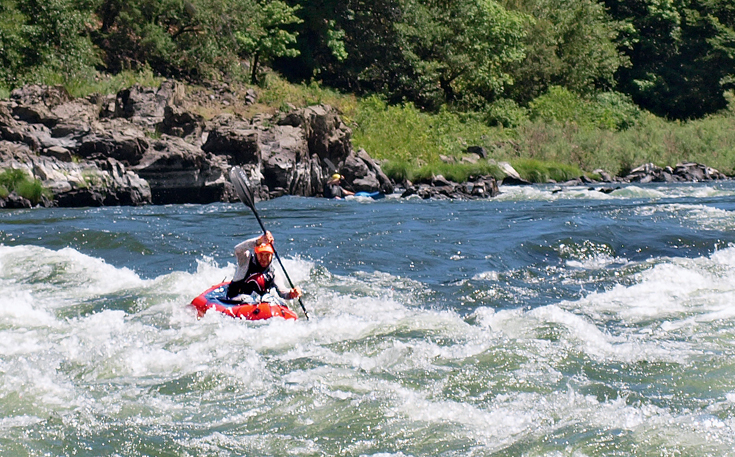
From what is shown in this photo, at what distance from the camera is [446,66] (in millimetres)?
33188

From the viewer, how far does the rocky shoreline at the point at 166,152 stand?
1827 cm

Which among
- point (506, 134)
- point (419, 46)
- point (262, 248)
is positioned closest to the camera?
point (262, 248)

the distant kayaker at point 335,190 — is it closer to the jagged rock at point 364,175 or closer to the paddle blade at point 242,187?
the jagged rock at point 364,175

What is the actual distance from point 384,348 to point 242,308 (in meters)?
1.53

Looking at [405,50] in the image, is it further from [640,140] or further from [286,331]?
[286,331]

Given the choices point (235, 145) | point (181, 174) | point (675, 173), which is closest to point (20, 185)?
point (181, 174)

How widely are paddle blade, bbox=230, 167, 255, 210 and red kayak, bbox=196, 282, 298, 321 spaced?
2.33 m

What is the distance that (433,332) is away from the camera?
7262 millimetres

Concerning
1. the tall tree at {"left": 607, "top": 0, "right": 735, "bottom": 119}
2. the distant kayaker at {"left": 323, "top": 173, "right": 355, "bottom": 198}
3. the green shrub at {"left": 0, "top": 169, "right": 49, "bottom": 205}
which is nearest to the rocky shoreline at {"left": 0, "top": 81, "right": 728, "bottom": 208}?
the green shrub at {"left": 0, "top": 169, "right": 49, "bottom": 205}

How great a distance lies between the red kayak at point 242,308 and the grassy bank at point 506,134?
16.1 meters

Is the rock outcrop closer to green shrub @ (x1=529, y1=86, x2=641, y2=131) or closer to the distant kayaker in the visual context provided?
the distant kayaker

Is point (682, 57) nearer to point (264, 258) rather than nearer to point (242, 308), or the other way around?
point (264, 258)

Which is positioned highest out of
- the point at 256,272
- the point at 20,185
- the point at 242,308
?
the point at 256,272

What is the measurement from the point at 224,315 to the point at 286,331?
67 centimetres
